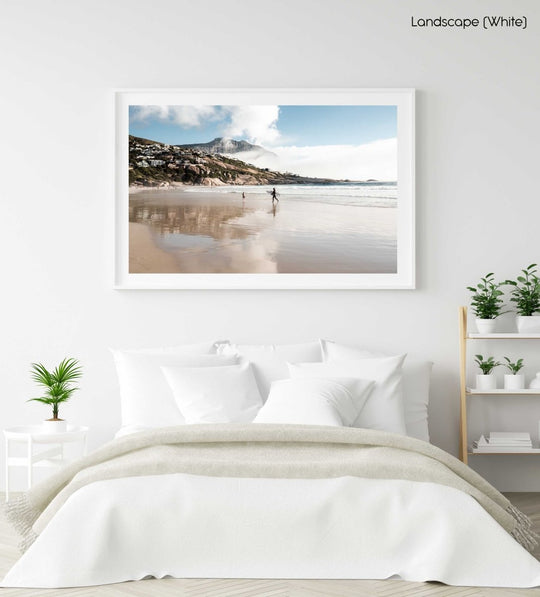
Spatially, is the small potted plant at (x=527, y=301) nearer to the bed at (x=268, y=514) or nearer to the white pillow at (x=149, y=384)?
the bed at (x=268, y=514)

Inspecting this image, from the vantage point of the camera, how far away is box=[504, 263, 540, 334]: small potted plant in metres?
4.87

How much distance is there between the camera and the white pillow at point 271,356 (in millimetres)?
4762

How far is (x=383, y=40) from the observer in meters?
5.11

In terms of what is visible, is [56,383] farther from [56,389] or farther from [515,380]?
[515,380]

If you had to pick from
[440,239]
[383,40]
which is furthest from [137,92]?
[440,239]

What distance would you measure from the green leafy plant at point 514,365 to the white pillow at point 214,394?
5.12 ft

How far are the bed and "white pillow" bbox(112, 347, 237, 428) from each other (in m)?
0.89

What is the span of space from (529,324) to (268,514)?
2322 mm

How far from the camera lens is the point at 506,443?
4863mm

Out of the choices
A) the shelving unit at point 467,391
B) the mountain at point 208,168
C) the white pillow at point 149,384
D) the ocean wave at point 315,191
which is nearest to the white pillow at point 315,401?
the white pillow at point 149,384

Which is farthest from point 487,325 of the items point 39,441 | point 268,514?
point 39,441

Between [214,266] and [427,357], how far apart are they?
143 centimetres

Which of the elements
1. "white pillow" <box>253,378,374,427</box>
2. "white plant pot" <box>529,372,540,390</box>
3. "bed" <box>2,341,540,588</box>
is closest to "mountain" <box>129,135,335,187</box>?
"white pillow" <box>253,378,374,427</box>

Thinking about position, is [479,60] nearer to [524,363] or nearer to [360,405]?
[524,363]
